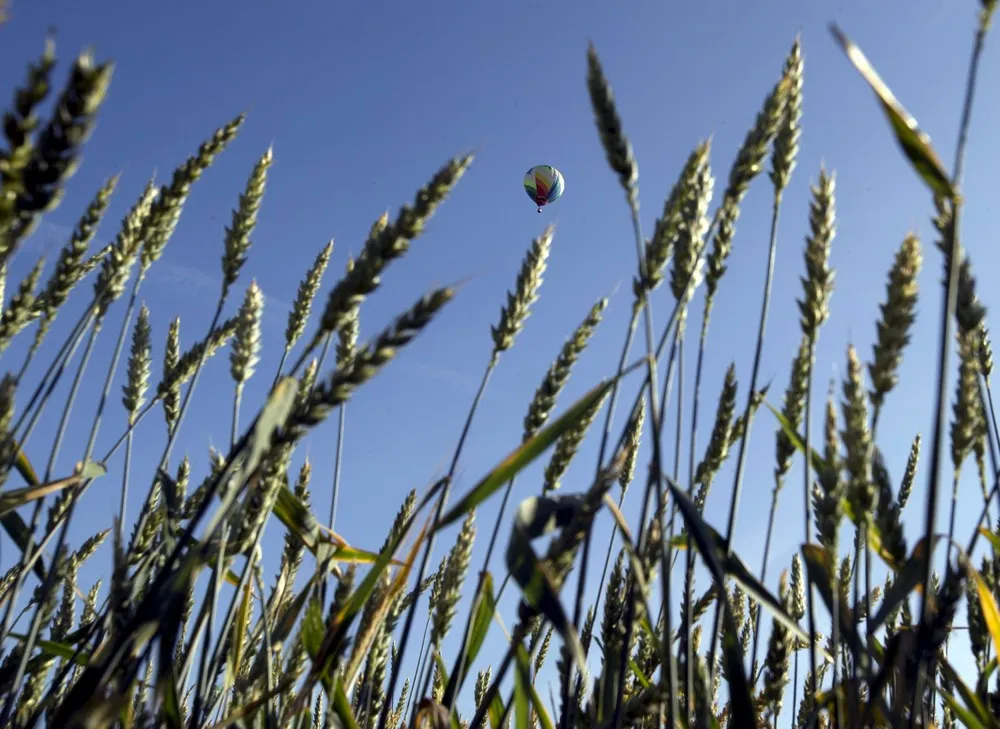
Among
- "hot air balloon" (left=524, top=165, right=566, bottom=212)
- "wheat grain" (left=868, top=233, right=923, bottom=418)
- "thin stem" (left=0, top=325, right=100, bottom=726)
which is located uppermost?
"hot air balloon" (left=524, top=165, right=566, bottom=212)

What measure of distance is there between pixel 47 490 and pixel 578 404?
3.96 feet

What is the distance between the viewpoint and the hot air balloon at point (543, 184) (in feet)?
84.2

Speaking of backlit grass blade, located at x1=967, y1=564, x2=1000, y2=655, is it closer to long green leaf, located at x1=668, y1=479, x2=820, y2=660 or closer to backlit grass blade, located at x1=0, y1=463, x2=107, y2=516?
long green leaf, located at x1=668, y1=479, x2=820, y2=660

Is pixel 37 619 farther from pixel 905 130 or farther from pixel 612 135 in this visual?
pixel 905 130

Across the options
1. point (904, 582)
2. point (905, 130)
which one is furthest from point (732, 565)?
point (905, 130)

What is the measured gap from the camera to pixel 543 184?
2566 cm

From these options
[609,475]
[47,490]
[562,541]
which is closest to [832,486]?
[609,475]

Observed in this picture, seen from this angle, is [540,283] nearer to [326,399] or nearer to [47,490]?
[326,399]

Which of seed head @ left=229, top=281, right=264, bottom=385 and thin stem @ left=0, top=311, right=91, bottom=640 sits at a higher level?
seed head @ left=229, top=281, right=264, bottom=385

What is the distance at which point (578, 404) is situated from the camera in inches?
68.7

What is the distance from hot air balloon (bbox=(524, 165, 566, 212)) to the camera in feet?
84.2

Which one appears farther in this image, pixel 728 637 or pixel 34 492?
pixel 34 492

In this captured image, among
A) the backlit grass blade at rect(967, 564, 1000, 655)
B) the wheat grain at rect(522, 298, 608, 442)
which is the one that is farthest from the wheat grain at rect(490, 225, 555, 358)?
the backlit grass blade at rect(967, 564, 1000, 655)

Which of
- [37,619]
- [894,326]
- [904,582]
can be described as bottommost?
[37,619]
